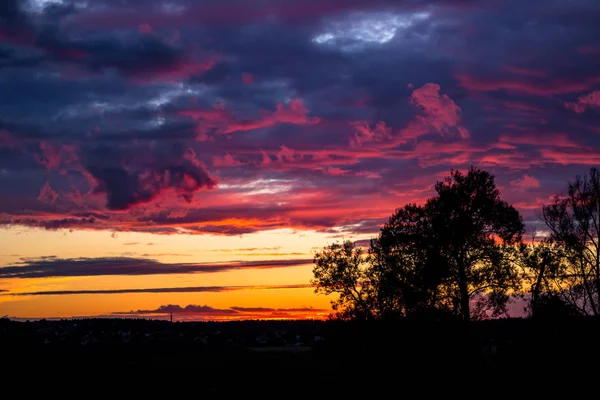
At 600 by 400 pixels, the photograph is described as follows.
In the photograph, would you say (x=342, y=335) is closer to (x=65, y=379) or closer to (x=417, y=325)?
(x=417, y=325)

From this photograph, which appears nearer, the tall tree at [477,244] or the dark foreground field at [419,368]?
the dark foreground field at [419,368]

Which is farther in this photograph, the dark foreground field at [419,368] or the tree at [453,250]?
the tree at [453,250]

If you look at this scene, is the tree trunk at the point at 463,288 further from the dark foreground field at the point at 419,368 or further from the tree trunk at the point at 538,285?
the tree trunk at the point at 538,285

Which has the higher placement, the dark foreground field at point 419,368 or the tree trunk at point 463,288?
the tree trunk at point 463,288

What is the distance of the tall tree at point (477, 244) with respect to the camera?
63875mm

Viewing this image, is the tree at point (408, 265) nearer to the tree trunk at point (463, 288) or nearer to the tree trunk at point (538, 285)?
the tree trunk at point (463, 288)

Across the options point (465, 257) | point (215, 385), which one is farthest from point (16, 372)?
point (465, 257)

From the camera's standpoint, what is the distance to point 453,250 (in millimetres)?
64875

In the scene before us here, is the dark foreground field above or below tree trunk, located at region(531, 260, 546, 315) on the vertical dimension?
below

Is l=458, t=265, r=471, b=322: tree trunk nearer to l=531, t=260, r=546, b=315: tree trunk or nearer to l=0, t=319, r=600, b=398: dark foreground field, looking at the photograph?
l=0, t=319, r=600, b=398: dark foreground field

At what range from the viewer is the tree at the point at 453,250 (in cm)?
6400

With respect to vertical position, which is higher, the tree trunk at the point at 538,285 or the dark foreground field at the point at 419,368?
the tree trunk at the point at 538,285

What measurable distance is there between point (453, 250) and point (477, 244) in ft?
7.90

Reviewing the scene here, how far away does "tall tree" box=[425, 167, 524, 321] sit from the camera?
6388 cm
